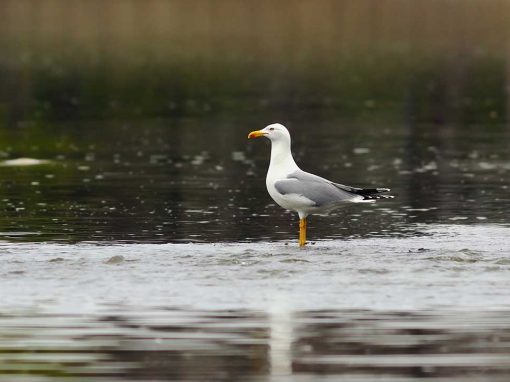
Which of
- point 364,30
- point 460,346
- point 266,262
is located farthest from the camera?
point 364,30

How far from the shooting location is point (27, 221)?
21922 millimetres

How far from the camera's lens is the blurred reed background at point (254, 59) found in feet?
152

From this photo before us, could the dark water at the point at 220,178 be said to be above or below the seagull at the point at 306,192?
below

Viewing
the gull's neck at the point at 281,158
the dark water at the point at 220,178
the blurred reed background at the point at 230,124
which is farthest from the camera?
the blurred reed background at the point at 230,124

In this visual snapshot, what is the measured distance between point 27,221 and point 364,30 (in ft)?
274

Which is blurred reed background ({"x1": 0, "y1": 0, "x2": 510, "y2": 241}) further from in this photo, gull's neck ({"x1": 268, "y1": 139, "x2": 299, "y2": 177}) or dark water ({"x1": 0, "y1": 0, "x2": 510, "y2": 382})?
gull's neck ({"x1": 268, "y1": 139, "x2": 299, "y2": 177})

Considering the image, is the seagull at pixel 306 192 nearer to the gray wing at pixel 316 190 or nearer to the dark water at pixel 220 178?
the gray wing at pixel 316 190

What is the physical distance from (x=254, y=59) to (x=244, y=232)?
170 ft

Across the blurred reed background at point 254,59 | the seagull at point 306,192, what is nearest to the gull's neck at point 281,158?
the seagull at point 306,192

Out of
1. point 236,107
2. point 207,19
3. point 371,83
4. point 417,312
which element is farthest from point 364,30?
point 417,312

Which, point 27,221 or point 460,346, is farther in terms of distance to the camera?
point 27,221

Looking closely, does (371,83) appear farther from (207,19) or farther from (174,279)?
(207,19)

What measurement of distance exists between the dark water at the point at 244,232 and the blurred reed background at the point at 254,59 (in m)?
0.35

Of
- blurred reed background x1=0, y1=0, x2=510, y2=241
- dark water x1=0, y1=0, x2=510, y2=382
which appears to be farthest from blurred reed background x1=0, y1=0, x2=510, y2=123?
dark water x1=0, y1=0, x2=510, y2=382
